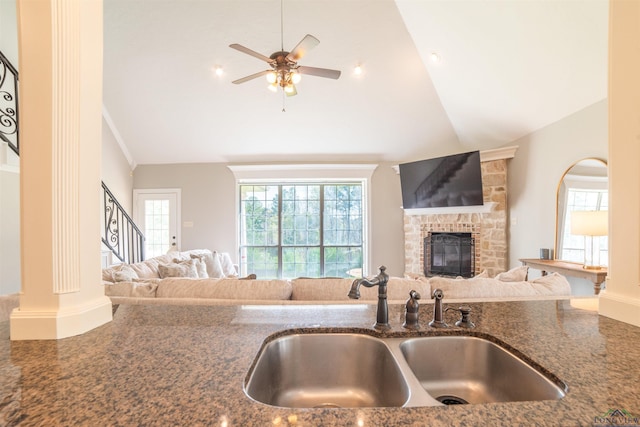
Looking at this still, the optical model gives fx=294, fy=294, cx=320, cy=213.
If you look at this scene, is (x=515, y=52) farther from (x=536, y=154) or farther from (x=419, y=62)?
(x=536, y=154)

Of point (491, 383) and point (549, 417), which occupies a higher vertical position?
point (549, 417)

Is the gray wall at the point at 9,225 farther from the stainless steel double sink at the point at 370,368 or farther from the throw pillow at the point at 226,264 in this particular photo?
the stainless steel double sink at the point at 370,368

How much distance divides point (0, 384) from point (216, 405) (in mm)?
525

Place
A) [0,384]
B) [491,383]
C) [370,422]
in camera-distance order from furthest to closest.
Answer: [491,383]
[0,384]
[370,422]

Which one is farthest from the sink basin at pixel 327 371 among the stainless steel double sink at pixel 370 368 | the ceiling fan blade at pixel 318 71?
the ceiling fan blade at pixel 318 71

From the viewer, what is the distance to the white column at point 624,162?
1.04m

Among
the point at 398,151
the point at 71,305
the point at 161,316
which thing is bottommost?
the point at 161,316

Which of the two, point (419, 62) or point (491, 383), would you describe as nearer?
point (491, 383)

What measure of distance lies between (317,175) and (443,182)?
223cm

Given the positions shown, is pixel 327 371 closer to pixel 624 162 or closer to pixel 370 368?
pixel 370 368

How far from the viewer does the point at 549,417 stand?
0.56 m

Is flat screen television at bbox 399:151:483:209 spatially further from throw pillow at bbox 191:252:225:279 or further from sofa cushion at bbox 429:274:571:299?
throw pillow at bbox 191:252:225:279

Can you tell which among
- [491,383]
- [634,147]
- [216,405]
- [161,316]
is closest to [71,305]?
[161,316]

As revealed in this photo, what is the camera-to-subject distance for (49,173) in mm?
945
